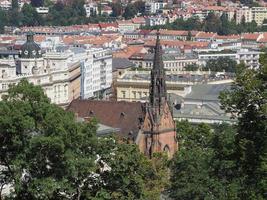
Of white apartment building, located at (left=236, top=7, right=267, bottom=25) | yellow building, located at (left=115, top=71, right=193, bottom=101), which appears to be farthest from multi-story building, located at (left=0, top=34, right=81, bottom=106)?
white apartment building, located at (left=236, top=7, right=267, bottom=25)

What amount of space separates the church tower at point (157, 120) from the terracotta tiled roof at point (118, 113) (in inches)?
27.7

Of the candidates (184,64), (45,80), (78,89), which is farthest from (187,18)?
(45,80)

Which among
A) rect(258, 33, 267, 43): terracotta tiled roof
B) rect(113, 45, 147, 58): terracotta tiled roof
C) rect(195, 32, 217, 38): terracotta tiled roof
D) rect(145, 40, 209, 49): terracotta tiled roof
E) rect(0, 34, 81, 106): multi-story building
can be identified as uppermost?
rect(0, 34, 81, 106): multi-story building

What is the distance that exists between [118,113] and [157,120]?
10.7ft

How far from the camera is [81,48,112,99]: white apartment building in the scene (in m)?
105

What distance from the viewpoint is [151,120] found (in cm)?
5594

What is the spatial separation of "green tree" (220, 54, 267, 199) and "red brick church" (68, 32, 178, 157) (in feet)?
82.6

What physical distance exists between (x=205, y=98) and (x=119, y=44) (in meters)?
67.3

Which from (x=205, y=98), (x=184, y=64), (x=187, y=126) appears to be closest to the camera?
(x=187, y=126)

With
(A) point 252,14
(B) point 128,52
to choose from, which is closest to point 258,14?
(A) point 252,14

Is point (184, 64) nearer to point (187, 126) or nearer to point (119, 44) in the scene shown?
point (119, 44)

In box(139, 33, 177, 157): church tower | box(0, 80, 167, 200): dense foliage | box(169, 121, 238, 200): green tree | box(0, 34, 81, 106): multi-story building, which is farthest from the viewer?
box(0, 34, 81, 106): multi-story building

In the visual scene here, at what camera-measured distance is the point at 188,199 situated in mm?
40938

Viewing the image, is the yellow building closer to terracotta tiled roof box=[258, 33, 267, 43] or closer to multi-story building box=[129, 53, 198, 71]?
multi-story building box=[129, 53, 198, 71]
